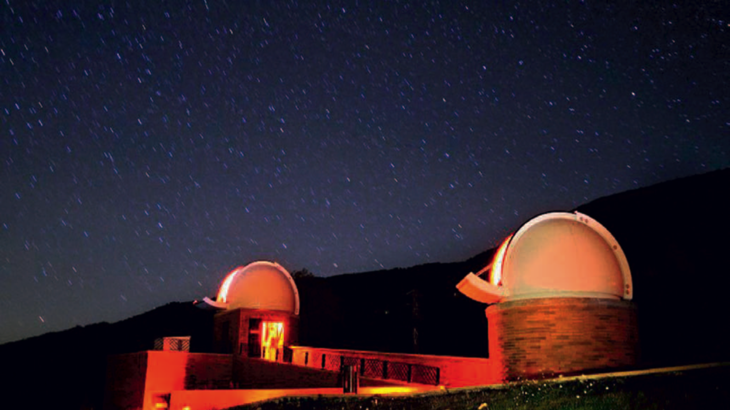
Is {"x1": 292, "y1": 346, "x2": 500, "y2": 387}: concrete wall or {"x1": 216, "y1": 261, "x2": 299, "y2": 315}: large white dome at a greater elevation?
{"x1": 216, "y1": 261, "x2": 299, "y2": 315}: large white dome

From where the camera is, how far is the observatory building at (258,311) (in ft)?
88.6

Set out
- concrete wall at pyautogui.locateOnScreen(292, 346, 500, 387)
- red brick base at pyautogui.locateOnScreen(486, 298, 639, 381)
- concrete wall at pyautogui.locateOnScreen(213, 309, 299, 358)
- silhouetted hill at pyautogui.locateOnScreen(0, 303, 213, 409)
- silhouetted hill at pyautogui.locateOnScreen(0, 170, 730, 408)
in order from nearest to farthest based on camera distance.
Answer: red brick base at pyautogui.locateOnScreen(486, 298, 639, 381) < concrete wall at pyautogui.locateOnScreen(292, 346, 500, 387) < concrete wall at pyautogui.locateOnScreen(213, 309, 299, 358) < silhouetted hill at pyautogui.locateOnScreen(0, 170, 730, 408) < silhouetted hill at pyautogui.locateOnScreen(0, 303, 213, 409)

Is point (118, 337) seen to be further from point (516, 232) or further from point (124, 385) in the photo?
point (516, 232)

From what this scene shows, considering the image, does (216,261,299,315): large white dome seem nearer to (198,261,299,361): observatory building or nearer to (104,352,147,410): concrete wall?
(198,261,299,361): observatory building

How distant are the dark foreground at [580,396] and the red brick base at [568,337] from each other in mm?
3000

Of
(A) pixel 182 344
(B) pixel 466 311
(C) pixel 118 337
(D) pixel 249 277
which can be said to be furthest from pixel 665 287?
(C) pixel 118 337

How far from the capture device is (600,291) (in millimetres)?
14156

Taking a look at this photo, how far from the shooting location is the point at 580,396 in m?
8.77

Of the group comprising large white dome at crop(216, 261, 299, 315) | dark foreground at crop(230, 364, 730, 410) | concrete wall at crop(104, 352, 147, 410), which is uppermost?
large white dome at crop(216, 261, 299, 315)

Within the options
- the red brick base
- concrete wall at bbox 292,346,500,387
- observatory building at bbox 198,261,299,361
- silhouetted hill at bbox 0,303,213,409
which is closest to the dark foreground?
the red brick base

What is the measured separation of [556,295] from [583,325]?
2.92ft

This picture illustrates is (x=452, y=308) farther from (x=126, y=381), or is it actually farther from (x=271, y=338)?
(x=126, y=381)

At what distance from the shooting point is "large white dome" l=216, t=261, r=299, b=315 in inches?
1078

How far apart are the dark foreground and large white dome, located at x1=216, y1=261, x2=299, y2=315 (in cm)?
1582
